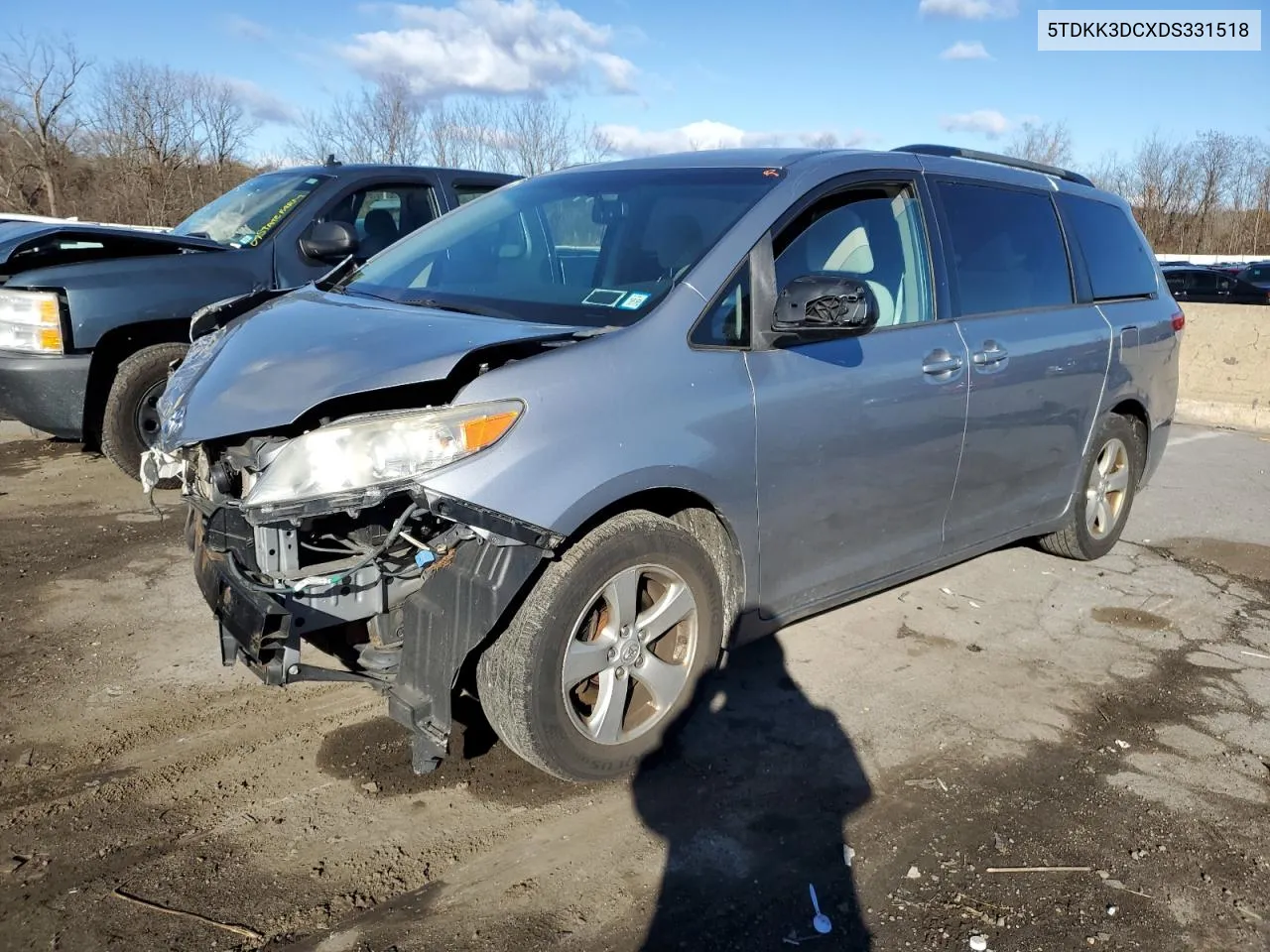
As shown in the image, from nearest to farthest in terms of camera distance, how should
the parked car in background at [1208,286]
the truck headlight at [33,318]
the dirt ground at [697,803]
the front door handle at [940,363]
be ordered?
the dirt ground at [697,803], the front door handle at [940,363], the truck headlight at [33,318], the parked car in background at [1208,286]

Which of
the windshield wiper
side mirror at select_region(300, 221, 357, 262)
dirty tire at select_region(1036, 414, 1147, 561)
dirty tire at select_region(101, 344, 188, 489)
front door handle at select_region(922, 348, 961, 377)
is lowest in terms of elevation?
dirty tire at select_region(1036, 414, 1147, 561)

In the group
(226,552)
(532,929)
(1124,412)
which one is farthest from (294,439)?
(1124,412)

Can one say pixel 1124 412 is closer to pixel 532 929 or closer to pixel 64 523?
pixel 532 929

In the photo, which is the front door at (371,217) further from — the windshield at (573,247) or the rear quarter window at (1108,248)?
the rear quarter window at (1108,248)

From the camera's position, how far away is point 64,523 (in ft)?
17.8

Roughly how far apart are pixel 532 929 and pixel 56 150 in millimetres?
37532

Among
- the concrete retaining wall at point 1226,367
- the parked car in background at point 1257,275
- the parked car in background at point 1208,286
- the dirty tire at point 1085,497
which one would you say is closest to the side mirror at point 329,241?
the dirty tire at point 1085,497

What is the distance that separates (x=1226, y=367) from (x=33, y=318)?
35.3 ft

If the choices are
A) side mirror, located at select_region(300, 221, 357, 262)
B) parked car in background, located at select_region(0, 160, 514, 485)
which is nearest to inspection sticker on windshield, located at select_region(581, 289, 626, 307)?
parked car in background, located at select_region(0, 160, 514, 485)

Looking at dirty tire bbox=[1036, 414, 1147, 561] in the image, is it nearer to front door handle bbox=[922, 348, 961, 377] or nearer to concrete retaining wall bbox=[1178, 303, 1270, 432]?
front door handle bbox=[922, 348, 961, 377]

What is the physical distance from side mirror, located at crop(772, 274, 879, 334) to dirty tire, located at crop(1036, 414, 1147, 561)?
2.39 meters

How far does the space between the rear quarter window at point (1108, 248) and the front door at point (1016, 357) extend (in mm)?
183

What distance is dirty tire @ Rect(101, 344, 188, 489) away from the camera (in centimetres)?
576

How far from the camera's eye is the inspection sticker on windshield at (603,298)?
3.23m
